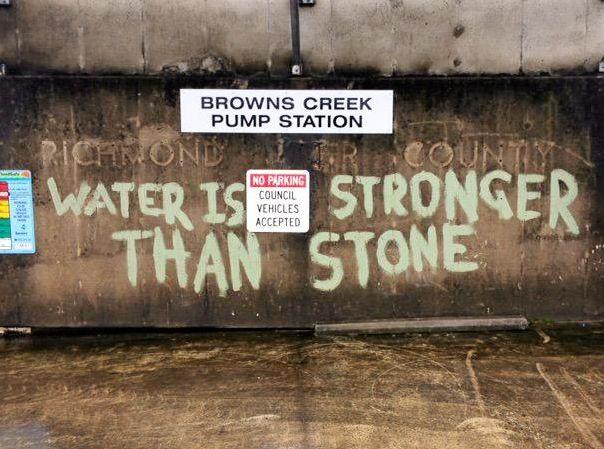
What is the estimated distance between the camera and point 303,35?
534 centimetres

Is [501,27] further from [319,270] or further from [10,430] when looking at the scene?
[10,430]

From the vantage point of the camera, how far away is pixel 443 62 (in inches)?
213

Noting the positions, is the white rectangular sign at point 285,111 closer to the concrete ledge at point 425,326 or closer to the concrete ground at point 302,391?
the concrete ledge at point 425,326

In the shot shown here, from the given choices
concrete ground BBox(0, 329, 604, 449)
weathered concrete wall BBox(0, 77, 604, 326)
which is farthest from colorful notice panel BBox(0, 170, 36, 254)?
concrete ground BBox(0, 329, 604, 449)

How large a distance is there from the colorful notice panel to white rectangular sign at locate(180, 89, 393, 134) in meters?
1.67

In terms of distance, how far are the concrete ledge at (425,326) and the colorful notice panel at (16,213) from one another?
3016 millimetres

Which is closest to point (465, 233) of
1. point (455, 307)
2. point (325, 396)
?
point (455, 307)

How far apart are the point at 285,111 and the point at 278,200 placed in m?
0.87

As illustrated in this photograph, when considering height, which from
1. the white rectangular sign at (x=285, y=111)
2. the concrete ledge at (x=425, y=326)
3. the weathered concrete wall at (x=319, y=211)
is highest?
the white rectangular sign at (x=285, y=111)

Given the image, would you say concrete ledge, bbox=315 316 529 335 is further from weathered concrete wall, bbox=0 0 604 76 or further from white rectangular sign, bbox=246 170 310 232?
Answer: weathered concrete wall, bbox=0 0 604 76

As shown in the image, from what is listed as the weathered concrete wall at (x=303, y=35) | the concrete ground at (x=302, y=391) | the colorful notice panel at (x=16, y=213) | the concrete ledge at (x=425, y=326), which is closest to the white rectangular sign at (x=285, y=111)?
the weathered concrete wall at (x=303, y=35)

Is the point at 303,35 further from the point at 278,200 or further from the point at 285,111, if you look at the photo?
the point at 278,200

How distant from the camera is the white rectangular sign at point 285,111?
538 cm

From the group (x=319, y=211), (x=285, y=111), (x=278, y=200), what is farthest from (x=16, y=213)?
(x=319, y=211)
